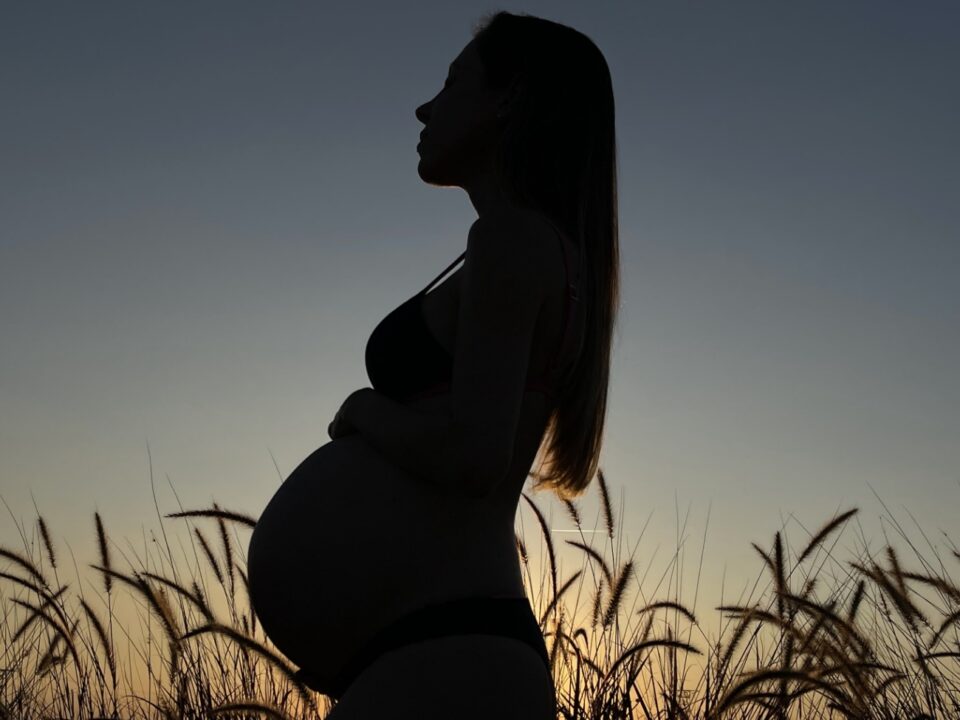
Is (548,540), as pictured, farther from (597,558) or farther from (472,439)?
(472,439)

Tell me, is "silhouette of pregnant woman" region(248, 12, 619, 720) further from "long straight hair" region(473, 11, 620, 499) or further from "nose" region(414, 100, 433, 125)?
"nose" region(414, 100, 433, 125)

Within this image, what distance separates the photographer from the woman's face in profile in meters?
2.03

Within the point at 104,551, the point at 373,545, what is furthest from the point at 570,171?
the point at 104,551

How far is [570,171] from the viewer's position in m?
1.98

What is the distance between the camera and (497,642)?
1.56m

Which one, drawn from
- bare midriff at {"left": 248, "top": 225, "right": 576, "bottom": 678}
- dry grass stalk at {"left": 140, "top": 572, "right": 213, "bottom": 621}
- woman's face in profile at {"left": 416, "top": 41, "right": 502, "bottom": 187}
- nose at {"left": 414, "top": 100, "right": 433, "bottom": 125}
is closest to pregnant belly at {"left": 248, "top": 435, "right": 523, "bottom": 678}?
bare midriff at {"left": 248, "top": 225, "right": 576, "bottom": 678}

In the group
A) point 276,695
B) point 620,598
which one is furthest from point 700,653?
point 276,695

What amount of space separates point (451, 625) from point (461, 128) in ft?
3.15

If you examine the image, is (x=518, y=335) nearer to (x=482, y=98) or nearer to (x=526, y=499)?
(x=482, y=98)

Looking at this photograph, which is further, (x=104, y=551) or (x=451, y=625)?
(x=104, y=551)

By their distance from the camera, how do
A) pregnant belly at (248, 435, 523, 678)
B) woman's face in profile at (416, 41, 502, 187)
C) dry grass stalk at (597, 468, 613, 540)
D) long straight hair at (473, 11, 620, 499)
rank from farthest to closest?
1. dry grass stalk at (597, 468, 613, 540)
2. woman's face in profile at (416, 41, 502, 187)
3. long straight hair at (473, 11, 620, 499)
4. pregnant belly at (248, 435, 523, 678)

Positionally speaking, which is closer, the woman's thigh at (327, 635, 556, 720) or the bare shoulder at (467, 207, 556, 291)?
the woman's thigh at (327, 635, 556, 720)

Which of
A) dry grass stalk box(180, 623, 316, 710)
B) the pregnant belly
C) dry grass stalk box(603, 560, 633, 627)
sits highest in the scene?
dry grass stalk box(603, 560, 633, 627)

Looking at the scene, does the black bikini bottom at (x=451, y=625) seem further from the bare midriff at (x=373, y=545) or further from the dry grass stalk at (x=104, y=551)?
the dry grass stalk at (x=104, y=551)
